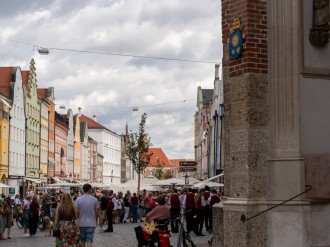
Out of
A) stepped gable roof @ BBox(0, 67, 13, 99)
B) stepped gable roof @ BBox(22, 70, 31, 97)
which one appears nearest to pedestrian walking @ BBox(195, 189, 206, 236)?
stepped gable roof @ BBox(0, 67, 13, 99)

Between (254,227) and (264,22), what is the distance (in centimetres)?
349

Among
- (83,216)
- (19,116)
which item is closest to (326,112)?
(83,216)

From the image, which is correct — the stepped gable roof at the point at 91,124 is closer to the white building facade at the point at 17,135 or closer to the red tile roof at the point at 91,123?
the red tile roof at the point at 91,123

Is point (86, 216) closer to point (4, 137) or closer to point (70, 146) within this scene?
point (4, 137)

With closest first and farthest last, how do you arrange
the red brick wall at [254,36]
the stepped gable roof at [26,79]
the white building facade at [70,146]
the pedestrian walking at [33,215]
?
the red brick wall at [254,36] < the pedestrian walking at [33,215] < the stepped gable roof at [26,79] < the white building facade at [70,146]

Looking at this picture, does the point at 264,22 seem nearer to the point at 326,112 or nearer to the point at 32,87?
the point at 326,112

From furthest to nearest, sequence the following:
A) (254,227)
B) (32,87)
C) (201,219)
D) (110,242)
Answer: (32,87)
(201,219)
(110,242)
(254,227)

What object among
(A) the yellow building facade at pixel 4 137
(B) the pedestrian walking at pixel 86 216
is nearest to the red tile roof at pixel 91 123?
(A) the yellow building facade at pixel 4 137

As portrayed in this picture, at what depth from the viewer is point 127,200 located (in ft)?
137

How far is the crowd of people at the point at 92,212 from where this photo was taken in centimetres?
1411

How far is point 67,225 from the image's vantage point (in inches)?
552

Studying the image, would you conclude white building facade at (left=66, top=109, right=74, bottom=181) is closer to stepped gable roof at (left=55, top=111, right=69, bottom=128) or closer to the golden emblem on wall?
stepped gable roof at (left=55, top=111, right=69, bottom=128)

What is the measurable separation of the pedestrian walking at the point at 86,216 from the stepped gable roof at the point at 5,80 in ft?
204

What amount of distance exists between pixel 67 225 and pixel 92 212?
614mm
